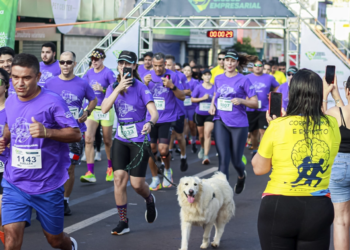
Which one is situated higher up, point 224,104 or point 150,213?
point 224,104

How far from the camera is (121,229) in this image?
608cm

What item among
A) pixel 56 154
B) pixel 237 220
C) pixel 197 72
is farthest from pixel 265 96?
pixel 56 154

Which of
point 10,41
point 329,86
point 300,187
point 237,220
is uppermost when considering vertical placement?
point 10,41

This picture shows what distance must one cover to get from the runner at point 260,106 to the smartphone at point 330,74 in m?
7.06

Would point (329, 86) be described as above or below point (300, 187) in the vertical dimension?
above

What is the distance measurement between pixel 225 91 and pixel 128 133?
2.11m

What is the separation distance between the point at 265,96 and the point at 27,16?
870 centimetres

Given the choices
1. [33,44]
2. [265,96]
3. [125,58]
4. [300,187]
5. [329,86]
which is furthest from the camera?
[33,44]

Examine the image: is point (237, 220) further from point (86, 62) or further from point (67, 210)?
point (86, 62)

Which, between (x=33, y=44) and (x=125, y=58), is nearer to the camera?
(x=125, y=58)

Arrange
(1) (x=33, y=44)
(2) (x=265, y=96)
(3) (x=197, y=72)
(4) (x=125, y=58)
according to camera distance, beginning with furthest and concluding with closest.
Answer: (1) (x=33, y=44), (3) (x=197, y=72), (2) (x=265, y=96), (4) (x=125, y=58)

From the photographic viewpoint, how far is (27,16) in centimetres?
1697

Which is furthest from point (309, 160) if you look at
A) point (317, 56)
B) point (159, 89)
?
point (317, 56)

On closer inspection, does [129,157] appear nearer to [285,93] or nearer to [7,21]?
[285,93]
